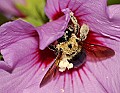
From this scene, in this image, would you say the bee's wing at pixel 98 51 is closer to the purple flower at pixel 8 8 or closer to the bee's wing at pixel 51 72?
the bee's wing at pixel 51 72

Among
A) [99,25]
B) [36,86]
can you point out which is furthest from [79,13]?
[36,86]

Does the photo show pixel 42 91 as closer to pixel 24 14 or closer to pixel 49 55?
pixel 49 55

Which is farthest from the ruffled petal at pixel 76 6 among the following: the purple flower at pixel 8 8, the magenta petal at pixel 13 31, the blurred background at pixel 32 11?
the purple flower at pixel 8 8

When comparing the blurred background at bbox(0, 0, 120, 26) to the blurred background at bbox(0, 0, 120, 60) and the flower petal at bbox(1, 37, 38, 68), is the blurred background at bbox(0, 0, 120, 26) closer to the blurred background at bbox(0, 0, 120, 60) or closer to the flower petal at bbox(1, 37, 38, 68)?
the blurred background at bbox(0, 0, 120, 60)

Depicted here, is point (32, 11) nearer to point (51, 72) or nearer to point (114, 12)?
point (51, 72)

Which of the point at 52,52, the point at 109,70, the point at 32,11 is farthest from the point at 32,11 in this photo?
the point at 109,70
